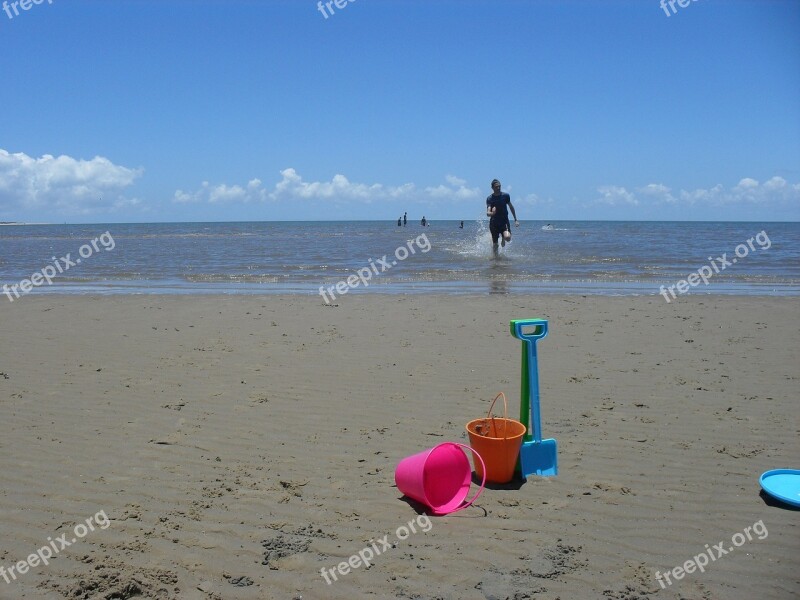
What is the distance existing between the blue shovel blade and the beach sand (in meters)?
0.09

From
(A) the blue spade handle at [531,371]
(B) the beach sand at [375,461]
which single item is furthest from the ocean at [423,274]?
(A) the blue spade handle at [531,371]

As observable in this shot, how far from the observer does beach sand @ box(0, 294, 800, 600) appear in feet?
10.0

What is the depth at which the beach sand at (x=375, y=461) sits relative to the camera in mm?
3051

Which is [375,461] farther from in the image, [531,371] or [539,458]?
[531,371]

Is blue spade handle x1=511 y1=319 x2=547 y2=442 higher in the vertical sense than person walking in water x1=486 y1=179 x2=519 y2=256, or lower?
lower

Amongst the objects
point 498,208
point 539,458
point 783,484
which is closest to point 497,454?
point 539,458

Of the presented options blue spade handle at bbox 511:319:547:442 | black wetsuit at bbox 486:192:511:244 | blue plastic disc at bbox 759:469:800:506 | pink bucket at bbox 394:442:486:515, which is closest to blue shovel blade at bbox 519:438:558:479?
blue spade handle at bbox 511:319:547:442

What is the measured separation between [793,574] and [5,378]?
700 cm

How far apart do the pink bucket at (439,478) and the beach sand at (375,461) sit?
0.37 feet

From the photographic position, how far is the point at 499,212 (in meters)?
16.3

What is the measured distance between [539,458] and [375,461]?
1155 millimetres

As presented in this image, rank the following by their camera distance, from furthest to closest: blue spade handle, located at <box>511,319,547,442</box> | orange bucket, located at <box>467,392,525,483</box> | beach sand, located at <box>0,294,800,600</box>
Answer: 1. blue spade handle, located at <box>511,319,547,442</box>
2. orange bucket, located at <box>467,392,525,483</box>
3. beach sand, located at <box>0,294,800,600</box>

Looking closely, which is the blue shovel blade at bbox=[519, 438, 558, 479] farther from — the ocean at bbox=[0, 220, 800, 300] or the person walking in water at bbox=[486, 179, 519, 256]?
the person walking in water at bbox=[486, 179, 519, 256]

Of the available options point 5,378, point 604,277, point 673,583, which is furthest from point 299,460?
point 604,277
